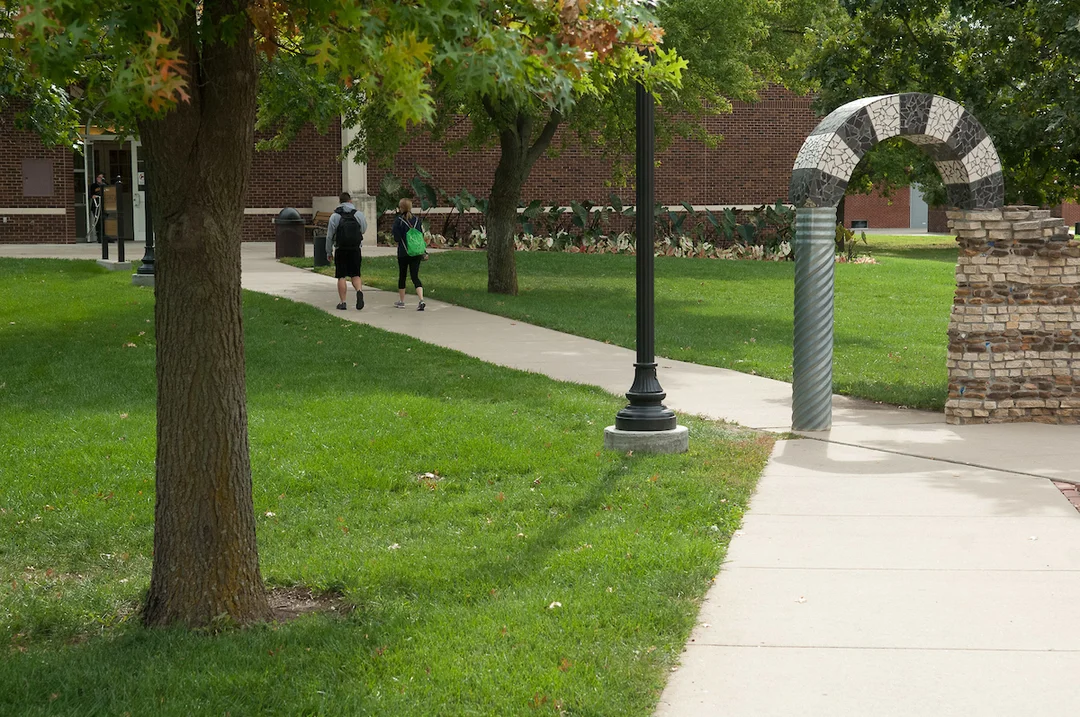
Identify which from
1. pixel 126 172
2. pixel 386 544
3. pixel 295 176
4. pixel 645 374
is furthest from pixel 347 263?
pixel 126 172

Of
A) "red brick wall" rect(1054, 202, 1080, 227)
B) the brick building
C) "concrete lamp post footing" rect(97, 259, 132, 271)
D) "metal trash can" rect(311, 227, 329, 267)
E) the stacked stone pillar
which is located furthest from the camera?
"red brick wall" rect(1054, 202, 1080, 227)

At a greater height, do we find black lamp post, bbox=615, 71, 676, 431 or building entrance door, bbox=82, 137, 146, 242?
building entrance door, bbox=82, 137, 146, 242

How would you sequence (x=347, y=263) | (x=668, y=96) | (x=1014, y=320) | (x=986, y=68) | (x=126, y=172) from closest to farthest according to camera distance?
(x=1014, y=320), (x=986, y=68), (x=347, y=263), (x=668, y=96), (x=126, y=172)

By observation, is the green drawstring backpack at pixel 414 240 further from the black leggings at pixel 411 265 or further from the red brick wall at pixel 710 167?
the red brick wall at pixel 710 167

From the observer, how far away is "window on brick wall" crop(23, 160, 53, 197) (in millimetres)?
32219

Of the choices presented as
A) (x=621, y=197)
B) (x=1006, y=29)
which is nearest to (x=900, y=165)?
(x=621, y=197)

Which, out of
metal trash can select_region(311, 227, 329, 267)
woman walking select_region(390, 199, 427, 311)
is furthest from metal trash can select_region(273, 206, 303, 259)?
woman walking select_region(390, 199, 427, 311)

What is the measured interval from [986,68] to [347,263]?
9023mm

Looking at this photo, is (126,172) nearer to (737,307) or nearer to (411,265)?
(411,265)

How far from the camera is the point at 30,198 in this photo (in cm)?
3244

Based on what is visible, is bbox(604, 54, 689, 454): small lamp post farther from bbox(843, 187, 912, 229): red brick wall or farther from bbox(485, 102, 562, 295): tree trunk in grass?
bbox(843, 187, 912, 229): red brick wall

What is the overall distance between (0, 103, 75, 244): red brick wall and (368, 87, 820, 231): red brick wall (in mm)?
8532

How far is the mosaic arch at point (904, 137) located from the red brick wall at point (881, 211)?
157 ft

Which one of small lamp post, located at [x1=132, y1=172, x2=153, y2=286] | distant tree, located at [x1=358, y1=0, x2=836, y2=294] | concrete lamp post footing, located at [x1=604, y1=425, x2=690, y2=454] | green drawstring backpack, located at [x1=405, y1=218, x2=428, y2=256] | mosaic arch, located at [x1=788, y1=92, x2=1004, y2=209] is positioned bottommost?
concrete lamp post footing, located at [x1=604, y1=425, x2=690, y2=454]
